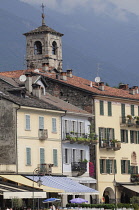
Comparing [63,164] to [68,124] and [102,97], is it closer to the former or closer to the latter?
[68,124]

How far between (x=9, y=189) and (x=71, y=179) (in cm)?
1658

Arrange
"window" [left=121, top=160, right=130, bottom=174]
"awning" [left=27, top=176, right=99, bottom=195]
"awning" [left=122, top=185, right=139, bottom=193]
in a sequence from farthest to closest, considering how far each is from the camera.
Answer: "window" [left=121, top=160, right=130, bottom=174]
"awning" [left=122, top=185, right=139, bottom=193]
"awning" [left=27, top=176, right=99, bottom=195]

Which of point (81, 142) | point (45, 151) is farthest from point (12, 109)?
point (81, 142)

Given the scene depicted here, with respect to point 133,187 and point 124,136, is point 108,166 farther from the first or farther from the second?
point 124,136

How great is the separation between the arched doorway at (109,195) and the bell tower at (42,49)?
132ft

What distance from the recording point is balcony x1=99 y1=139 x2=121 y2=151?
9375cm

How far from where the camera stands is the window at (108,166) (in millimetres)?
94312

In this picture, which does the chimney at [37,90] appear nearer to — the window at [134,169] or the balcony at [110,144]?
the balcony at [110,144]

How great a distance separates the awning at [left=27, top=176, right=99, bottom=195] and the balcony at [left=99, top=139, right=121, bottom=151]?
35.0 ft

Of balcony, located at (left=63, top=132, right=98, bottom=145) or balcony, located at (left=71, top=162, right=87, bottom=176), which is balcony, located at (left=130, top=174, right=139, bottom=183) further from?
balcony, located at (left=71, top=162, right=87, bottom=176)

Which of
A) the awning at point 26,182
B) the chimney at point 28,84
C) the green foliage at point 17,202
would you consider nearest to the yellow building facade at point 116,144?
the chimney at point 28,84

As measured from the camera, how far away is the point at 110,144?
311 feet

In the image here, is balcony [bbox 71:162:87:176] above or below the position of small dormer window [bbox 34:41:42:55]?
below

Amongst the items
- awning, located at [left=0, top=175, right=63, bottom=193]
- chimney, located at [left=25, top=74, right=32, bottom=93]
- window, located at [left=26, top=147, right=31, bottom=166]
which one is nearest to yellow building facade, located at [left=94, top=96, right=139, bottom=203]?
chimney, located at [left=25, top=74, right=32, bottom=93]
